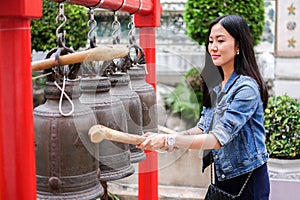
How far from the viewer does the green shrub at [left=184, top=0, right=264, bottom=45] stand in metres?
4.83

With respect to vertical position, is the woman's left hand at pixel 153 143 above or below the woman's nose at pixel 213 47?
below

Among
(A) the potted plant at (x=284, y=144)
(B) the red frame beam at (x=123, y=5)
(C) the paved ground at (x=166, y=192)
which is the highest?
(B) the red frame beam at (x=123, y=5)

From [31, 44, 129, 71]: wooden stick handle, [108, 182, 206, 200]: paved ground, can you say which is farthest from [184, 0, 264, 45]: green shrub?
[31, 44, 129, 71]: wooden stick handle

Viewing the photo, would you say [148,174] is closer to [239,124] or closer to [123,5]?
[239,124]

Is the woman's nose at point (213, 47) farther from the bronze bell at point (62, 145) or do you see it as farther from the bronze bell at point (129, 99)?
the bronze bell at point (62, 145)

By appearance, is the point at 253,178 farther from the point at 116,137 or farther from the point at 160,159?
the point at 116,137

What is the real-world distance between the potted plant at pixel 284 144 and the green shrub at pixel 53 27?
2.25 meters

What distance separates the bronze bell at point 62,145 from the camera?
1277 millimetres

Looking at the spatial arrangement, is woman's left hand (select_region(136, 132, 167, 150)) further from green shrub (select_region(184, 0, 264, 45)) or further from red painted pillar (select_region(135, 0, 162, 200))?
green shrub (select_region(184, 0, 264, 45))

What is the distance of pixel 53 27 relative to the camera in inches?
197

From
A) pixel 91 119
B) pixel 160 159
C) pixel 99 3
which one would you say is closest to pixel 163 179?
pixel 160 159

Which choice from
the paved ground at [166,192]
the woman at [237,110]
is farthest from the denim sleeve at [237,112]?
the paved ground at [166,192]

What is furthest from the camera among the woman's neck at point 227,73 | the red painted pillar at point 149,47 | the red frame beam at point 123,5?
the red painted pillar at point 149,47

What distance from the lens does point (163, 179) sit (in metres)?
3.86
